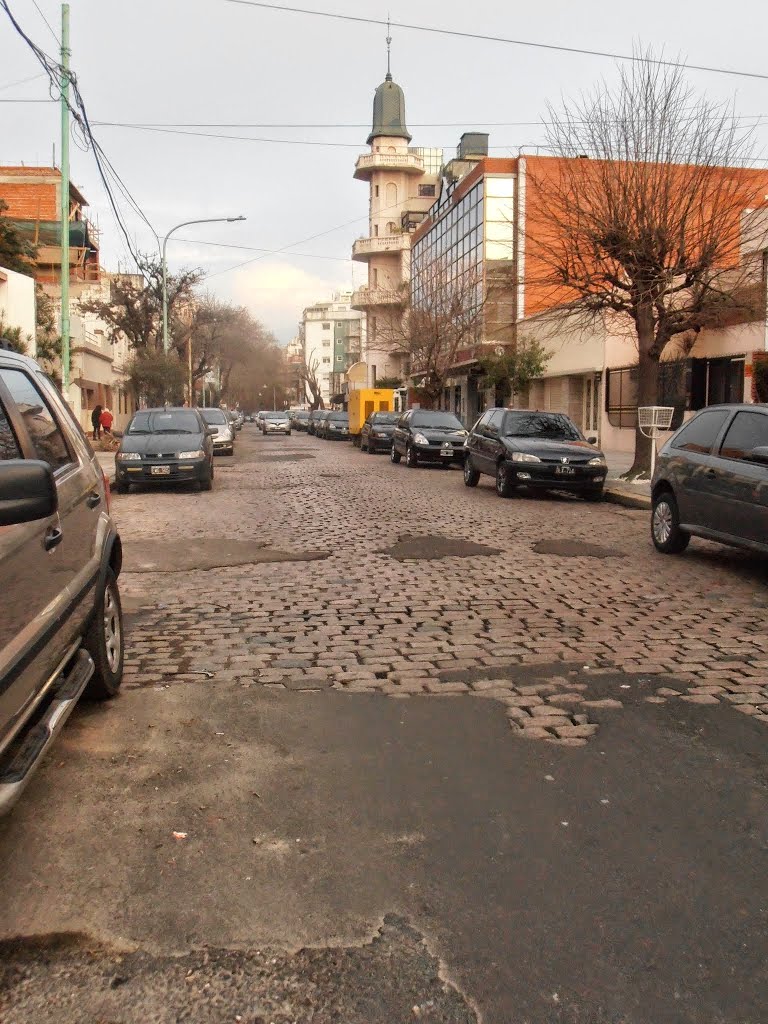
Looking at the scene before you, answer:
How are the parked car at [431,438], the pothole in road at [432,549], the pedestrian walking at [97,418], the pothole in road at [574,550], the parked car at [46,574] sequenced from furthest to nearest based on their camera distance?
the pedestrian walking at [97,418] < the parked car at [431,438] < the pothole in road at [574,550] < the pothole in road at [432,549] < the parked car at [46,574]

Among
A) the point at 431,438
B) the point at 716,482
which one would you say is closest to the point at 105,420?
the point at 431,438

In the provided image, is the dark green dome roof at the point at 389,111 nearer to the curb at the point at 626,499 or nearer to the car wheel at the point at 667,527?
the curb at the point at 626,499

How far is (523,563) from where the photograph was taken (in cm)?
965

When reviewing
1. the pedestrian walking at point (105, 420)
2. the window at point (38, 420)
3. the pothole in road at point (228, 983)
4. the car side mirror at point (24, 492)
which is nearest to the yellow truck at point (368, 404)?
the pedestrian walking at point (105, 420)

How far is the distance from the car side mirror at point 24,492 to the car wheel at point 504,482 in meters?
13.1

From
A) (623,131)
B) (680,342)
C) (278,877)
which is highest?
(623,131)

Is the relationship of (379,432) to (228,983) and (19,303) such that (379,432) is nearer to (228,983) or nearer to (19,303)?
(19,303)

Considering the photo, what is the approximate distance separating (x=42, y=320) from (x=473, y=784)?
3135 cm

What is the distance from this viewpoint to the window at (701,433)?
955 cm

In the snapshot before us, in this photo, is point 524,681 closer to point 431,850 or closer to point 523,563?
point 431,850

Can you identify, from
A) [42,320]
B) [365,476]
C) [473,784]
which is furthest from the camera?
[42,320]

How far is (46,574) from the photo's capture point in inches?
149

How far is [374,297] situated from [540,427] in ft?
173

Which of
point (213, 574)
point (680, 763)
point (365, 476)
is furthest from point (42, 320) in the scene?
point (680, 763)
